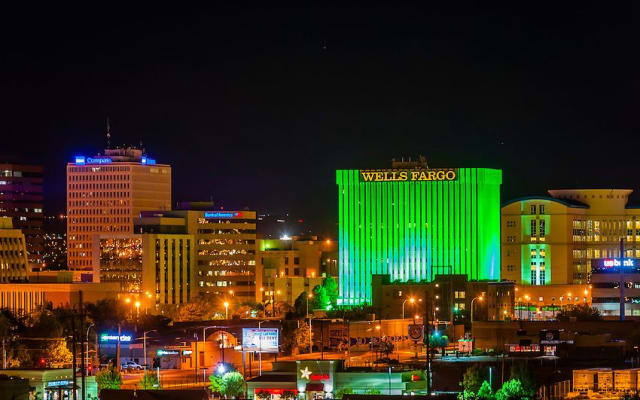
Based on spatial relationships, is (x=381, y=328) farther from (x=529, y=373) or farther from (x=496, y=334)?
(x=529, y=373)

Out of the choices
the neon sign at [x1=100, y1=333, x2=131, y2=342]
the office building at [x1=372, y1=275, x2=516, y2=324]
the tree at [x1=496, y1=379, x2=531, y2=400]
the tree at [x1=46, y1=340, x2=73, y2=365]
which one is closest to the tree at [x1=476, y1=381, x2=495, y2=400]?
the tree at [x1=496, y1=379, x2=531, y2=400]

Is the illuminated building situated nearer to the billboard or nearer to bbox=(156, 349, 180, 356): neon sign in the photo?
bbox=(156, 349, 180, 356): neon sign

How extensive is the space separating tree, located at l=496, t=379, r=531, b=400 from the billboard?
21.0m

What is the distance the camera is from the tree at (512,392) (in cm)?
10025

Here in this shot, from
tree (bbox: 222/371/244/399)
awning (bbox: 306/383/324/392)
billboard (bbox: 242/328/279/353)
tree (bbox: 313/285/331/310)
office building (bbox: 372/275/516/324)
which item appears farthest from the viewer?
tree (bbox: 313/285/331/310)

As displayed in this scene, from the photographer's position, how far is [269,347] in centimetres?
11675

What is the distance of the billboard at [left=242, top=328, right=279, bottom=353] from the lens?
384ft

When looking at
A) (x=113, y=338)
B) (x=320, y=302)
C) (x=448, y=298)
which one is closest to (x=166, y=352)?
(x=113, y=338)

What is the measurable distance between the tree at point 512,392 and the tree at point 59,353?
43554 mm

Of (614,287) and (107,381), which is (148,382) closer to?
(107,381)

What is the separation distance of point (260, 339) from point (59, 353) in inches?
972

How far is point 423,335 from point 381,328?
868 inches

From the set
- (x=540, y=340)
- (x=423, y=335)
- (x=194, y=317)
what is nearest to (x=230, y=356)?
(x=423, y=335)

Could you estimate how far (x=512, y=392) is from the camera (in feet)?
330
